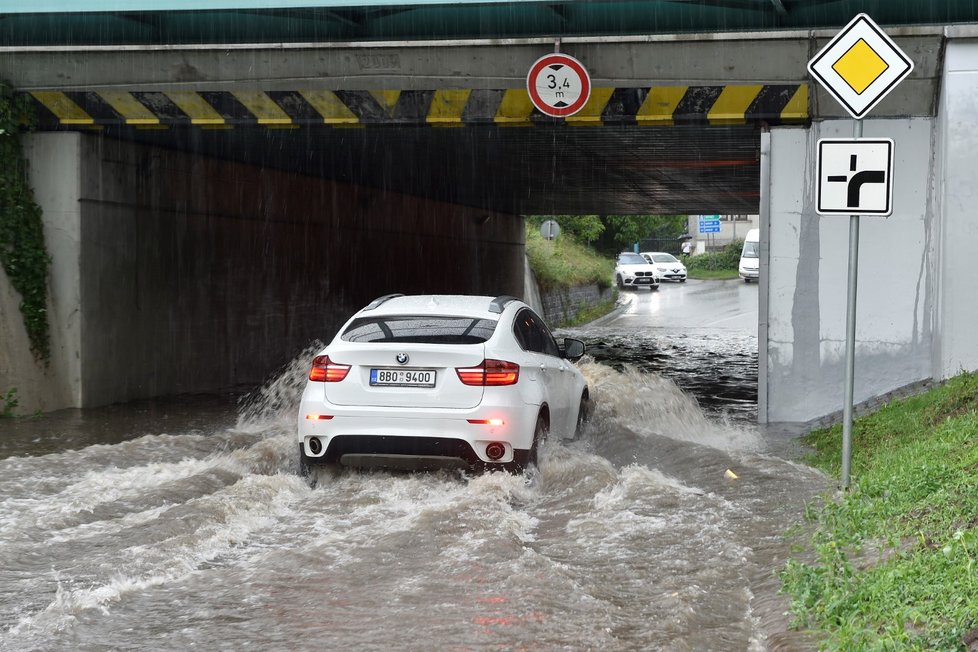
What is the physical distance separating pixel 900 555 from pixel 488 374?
12.3 feet

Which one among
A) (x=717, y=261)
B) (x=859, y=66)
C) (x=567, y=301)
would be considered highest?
(x=859, y=66)

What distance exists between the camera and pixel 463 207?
1134 inches

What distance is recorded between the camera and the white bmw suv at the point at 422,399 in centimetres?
812

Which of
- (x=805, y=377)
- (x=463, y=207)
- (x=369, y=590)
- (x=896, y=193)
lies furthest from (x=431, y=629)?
(x=463, y=207)

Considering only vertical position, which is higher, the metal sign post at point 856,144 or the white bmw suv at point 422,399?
the metal sign post at point 856,144

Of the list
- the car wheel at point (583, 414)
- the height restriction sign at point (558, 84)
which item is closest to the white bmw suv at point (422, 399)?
the car wheel at point (583, 414)

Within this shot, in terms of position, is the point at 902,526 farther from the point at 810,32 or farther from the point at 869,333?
the point at 810,32

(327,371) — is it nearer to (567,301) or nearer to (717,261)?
(567,301)

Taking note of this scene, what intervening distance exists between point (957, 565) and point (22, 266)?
1124 cm

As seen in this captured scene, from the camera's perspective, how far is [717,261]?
239ft

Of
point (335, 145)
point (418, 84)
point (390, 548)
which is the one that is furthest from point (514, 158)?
point (390, 548)

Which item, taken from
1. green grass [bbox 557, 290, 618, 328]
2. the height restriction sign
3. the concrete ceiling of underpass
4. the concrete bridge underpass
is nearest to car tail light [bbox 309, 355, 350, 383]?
the height restriction sign

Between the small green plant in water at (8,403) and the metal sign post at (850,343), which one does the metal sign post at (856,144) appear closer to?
the metal sign post at (850,343)

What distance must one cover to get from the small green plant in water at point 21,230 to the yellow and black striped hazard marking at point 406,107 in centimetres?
34
